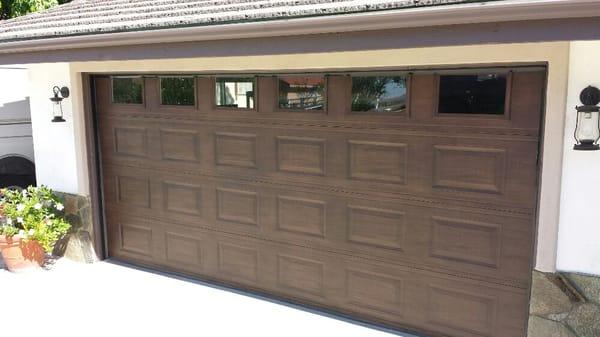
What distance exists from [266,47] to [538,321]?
3.05 m

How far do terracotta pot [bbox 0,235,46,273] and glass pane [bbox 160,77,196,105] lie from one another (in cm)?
255

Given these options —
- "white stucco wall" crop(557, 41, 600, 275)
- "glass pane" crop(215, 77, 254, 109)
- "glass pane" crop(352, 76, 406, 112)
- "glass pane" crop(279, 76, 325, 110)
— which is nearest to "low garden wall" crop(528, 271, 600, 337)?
"white stucco wall" crop(557, 41, 600, 275)

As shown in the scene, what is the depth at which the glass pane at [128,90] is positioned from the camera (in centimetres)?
632

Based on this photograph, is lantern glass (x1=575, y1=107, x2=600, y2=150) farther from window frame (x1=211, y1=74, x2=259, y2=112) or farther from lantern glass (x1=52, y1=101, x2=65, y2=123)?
lantern glass (x1=52, y1=101, x2=65, y2=123)

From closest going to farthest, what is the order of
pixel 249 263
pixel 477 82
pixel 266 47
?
pixel 266 47
pixel 477 82
pixel 249 263

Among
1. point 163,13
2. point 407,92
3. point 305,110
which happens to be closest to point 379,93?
point 407,92

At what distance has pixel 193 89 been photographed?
5891mm

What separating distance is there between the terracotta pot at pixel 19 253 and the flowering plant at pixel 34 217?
0.34ft

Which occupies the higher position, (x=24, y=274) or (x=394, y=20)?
(x=394, y=20)

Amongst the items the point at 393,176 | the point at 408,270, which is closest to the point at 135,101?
the point at 393,176

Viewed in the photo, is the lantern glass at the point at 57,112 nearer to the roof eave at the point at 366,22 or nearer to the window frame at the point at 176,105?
the window frame at the point at 176,105

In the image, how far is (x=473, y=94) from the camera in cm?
430

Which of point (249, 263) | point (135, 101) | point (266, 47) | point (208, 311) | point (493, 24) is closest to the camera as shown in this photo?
point (493, 24)

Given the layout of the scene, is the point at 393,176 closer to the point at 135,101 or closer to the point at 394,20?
the point at 394,20
